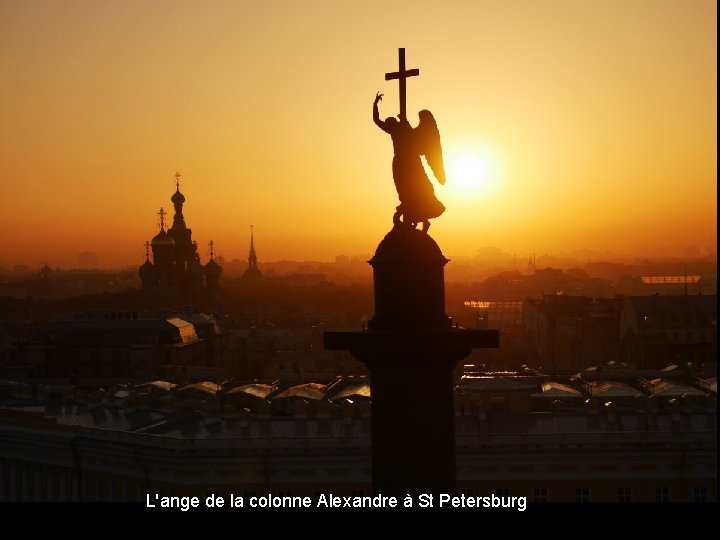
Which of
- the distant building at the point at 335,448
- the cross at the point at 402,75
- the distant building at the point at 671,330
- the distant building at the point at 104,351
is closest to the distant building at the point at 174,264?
the distant building at the point at 104,351

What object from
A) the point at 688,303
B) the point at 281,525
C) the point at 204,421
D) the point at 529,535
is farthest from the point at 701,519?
the point at 688,303

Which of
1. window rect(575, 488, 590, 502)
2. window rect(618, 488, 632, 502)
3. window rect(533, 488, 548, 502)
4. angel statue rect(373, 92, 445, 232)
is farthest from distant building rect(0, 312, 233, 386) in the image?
angel statue rect(373, 92, 445, 232)

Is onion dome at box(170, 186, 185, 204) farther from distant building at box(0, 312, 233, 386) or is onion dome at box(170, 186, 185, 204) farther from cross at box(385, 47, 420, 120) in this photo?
cross at box(385, 47, 420, 120)

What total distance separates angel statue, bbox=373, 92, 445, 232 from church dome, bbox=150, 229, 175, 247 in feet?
328

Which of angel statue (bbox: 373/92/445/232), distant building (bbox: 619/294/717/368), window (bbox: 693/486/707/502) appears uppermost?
angel statue (bbox: 373/92/445/232)

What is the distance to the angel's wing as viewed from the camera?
1358 cm

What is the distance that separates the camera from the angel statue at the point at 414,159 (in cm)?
1345

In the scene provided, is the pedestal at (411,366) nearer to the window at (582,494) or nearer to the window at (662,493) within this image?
the window at (582,494)

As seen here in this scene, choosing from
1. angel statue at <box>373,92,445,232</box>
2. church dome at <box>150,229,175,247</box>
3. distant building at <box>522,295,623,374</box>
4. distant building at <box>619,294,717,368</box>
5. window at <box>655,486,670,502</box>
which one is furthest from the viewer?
church dome at <box>150,229,175,247</box>

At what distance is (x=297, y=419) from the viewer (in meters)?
37.8

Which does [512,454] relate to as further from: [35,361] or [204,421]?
[35,361]

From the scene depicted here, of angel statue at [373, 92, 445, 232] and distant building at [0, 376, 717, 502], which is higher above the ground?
angel statue at [373, 92, 445, 232]

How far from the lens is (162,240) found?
112m

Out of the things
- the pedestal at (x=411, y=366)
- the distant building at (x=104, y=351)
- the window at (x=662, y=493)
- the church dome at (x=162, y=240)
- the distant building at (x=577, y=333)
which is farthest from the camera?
the church dome at (x=162, y=240)
